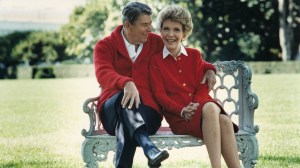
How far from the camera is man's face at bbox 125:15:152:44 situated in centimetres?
433

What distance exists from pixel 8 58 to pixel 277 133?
47.6 metres

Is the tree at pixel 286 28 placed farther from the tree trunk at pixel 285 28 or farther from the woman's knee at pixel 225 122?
the woman's knee at pixel 225 122

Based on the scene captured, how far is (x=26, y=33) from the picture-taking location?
54719 millimetres

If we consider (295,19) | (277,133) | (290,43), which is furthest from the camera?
(295,19)

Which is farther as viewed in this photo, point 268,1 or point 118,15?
point 268,1

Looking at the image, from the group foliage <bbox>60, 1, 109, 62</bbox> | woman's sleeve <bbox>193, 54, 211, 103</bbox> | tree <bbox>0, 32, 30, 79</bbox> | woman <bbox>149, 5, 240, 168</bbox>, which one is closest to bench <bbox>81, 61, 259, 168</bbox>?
woman <bbox>149, 5, 240, 168</bbox>

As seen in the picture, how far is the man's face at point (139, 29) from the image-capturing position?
433 centimetres

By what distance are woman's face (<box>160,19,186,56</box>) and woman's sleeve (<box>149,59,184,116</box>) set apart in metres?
0.19

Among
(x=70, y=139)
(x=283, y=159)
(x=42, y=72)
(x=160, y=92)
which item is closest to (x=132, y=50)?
(x=160, y=92)

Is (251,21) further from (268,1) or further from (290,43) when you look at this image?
(290,43)

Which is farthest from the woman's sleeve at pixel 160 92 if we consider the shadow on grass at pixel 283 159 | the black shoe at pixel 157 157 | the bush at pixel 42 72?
the bush at pixel 42 72

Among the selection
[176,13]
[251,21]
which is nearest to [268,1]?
[251,21]

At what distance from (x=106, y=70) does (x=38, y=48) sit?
1997 inches

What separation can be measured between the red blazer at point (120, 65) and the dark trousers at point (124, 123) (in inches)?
4.7
